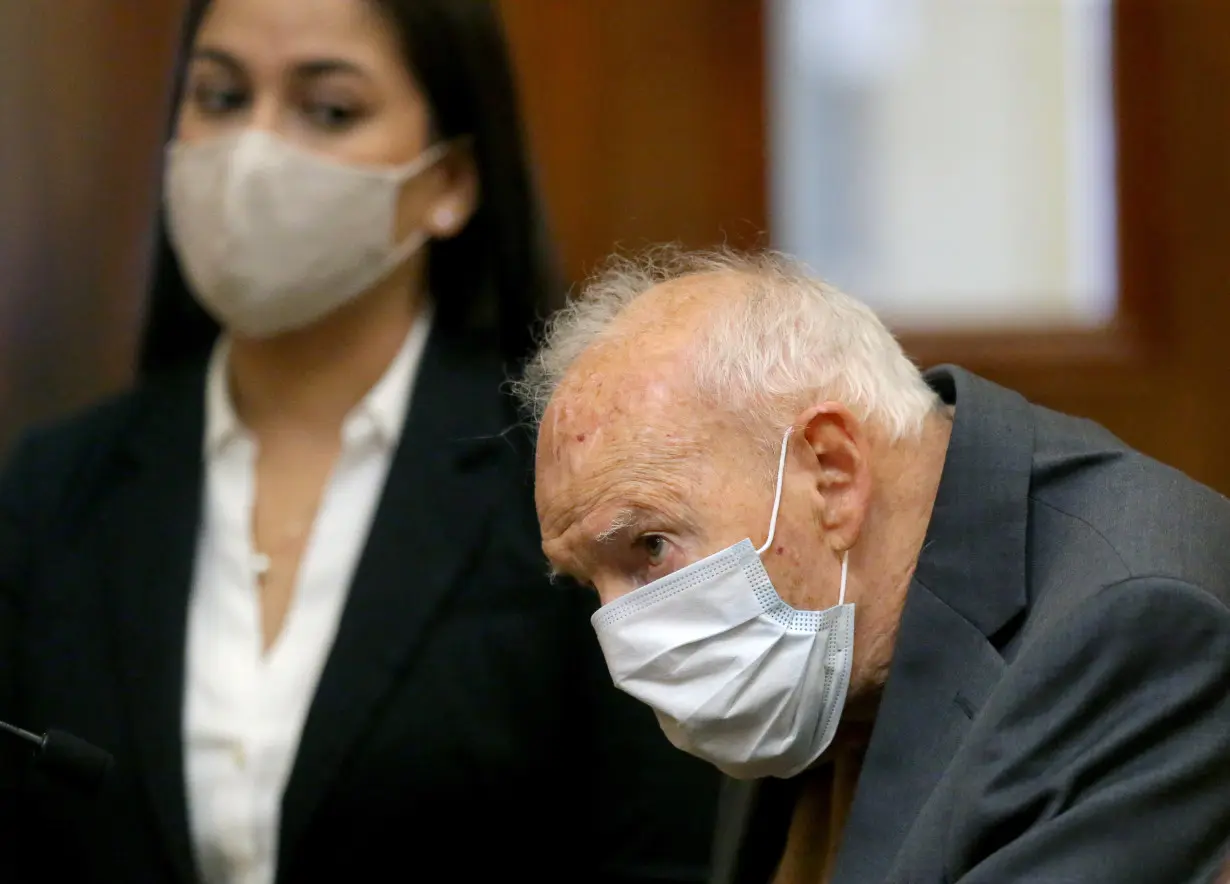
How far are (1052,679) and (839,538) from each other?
256mm

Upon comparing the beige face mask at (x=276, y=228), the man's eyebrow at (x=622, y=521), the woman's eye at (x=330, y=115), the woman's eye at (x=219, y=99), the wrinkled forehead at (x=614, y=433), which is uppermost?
the woman's eye at (x=219, y=99)

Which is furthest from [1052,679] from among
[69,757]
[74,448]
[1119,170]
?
[1119,170]

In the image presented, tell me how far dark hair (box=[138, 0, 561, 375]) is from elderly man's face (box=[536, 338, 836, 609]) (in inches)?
28.1

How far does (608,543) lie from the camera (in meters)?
1.38

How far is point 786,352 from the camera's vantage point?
4.52 ft

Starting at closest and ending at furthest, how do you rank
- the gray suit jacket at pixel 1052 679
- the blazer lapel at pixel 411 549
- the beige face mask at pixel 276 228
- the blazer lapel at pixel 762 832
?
the gray suit jacket at pixel 1052 679, the blazer lapel at pixel 762 832, the blazer lapel at pixel 411 549, the beige face mask at pixel 276 228

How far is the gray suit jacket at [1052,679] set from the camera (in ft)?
3.66

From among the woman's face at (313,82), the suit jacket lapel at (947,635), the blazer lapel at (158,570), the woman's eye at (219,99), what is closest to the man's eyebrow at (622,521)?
the suit jacket lapel at (947,635)

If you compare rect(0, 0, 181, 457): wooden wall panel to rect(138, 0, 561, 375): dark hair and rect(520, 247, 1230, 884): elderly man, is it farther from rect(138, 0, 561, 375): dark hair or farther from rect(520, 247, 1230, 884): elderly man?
rect(520, 247, 1230, 884): elderly man

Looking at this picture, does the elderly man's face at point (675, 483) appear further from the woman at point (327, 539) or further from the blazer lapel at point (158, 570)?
the blazer lapel at point (158, 570)

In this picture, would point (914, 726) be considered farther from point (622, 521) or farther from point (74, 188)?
point (74, 188)

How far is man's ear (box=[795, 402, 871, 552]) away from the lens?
4.42 feet

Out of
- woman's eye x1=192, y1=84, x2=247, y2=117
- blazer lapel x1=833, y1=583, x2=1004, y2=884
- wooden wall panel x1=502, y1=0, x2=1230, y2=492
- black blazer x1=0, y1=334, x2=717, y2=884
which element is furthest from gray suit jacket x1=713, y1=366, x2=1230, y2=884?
wooden wall panel x1=502, y1=0, x2=1230, y2=492

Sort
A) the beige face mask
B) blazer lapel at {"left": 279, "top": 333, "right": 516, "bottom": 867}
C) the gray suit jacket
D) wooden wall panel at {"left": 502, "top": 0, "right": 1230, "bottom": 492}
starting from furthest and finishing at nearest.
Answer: wooden wall panel at {"left": 502, "top": 0, "right": 1230, "bottom": 492}
the beige face mask
blazer lapel at {"left": 279, "top": 333, "right": 516, "bottom": 867}
the gray suit jacket
